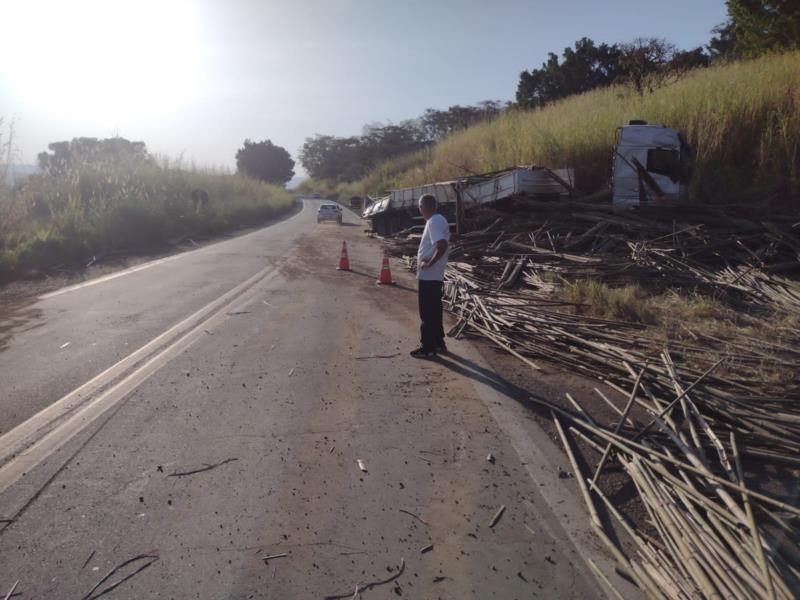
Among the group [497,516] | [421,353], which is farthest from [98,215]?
[497,516]

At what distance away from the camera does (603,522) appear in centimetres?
390

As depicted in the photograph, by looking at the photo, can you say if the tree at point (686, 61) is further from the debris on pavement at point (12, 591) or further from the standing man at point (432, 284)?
the debris on pavement at point (12, 591)

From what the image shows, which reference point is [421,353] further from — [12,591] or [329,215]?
[329,215]

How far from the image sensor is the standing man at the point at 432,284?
7520 millimetres

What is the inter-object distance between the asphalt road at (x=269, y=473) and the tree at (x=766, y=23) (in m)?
21.9

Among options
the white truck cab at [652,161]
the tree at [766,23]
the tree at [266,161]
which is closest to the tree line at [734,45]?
the tree at [766,23]

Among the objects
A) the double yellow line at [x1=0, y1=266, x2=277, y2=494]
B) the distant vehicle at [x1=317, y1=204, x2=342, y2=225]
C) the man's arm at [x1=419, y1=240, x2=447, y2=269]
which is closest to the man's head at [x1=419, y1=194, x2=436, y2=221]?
the man's arm at [x1=419, y1=240, x2=447, y2=269]

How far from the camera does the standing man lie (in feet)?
24.7

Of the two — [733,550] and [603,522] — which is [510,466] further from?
[733,550]

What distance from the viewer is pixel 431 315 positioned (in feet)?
24.9

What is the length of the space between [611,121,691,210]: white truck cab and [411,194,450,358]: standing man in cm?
893

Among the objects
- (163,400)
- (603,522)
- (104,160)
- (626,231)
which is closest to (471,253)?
(626,231)

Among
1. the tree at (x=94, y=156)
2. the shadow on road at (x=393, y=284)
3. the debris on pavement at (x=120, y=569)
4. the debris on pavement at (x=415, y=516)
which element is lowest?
the shadow on road at (x=393, y=284)

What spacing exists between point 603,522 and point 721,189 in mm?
13663
